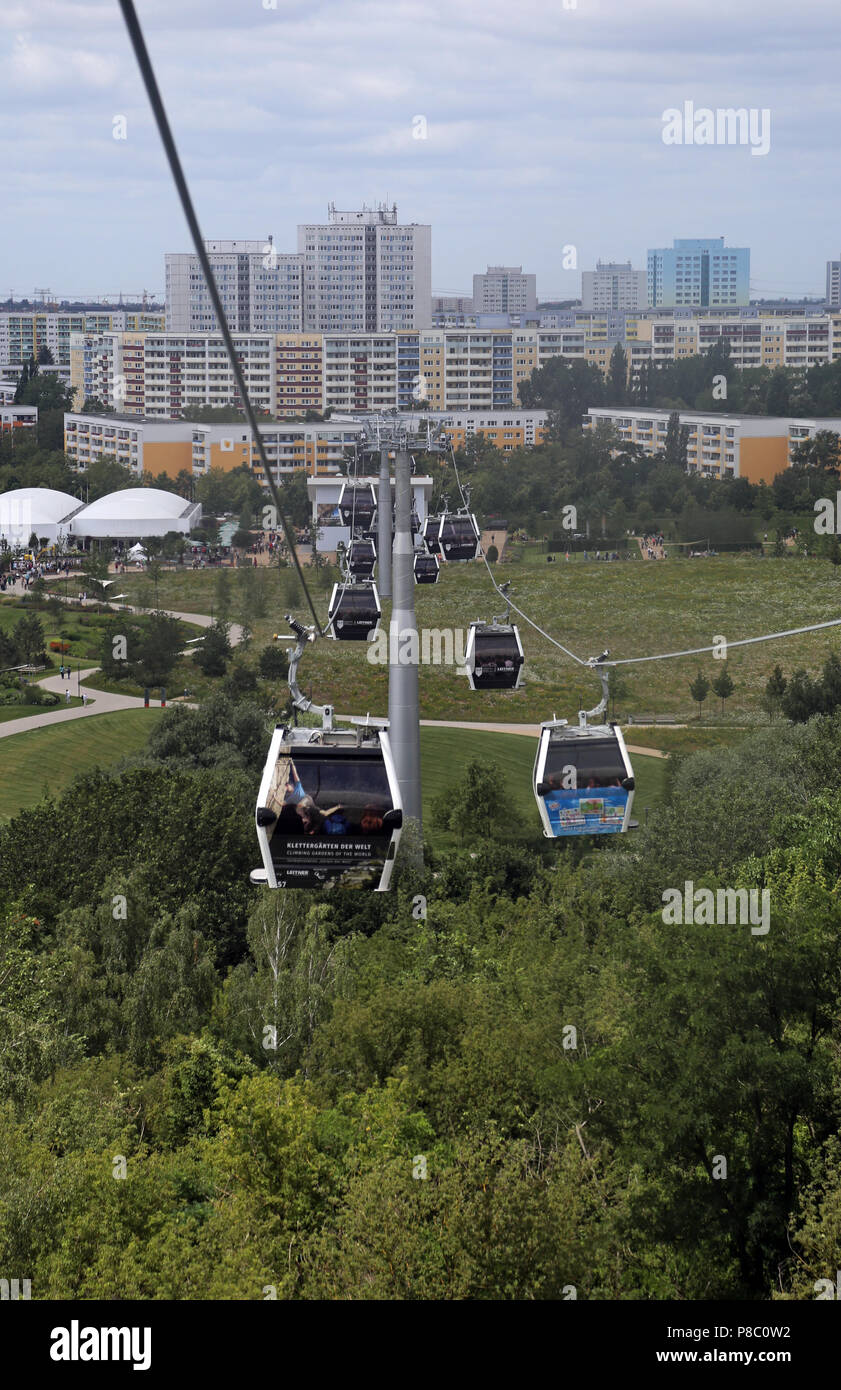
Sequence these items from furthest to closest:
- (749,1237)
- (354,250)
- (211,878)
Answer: (354,250) → (211,878) → (749,1237)

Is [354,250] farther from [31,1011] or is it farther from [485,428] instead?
[31,1011]

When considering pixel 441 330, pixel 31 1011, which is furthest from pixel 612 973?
pixel 441 330

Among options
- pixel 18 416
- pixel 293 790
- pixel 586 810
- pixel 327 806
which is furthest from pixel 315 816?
pixel 18 416

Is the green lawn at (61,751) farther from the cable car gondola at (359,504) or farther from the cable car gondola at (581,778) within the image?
the cable car gondola at (581,778)
